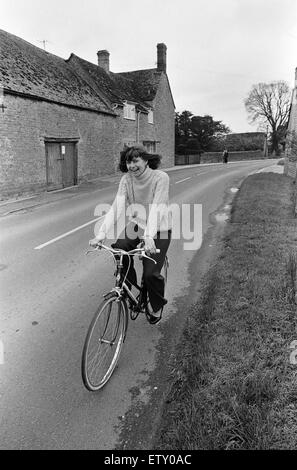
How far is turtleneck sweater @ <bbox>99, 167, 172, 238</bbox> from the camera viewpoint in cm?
379

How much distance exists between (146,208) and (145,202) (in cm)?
8

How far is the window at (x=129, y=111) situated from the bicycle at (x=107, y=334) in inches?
1114

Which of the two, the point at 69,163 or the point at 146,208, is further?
the point at 69,163

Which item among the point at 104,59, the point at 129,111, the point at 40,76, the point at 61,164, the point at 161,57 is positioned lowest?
the point at 61,164

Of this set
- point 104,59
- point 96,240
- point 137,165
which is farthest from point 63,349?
point 104,59

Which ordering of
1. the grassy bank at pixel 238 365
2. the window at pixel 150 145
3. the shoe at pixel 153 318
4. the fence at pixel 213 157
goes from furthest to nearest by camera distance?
the fence at pixel 213 157 < the window at pixel 150 145 < the shoe at pixel 153 318 < the grassy bank at pixel 238 365

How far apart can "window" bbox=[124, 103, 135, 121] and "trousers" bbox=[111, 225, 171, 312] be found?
27.8 metres

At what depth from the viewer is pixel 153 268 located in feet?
12.6

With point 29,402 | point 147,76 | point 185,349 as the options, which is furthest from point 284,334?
point 147,76

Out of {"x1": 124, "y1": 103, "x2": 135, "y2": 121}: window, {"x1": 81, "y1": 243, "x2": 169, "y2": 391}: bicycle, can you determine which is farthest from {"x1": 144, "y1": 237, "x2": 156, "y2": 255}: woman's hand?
{"x1": 124, "y1": 103, "x2": 135, "y2": 121}: window

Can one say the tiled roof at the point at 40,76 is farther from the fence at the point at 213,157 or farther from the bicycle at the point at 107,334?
the fence at the point at 213,157

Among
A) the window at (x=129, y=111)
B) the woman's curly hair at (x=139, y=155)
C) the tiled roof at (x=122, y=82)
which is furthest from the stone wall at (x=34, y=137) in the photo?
the woman's curly hair at (x=139, y=155)

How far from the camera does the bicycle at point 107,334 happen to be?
319 cm

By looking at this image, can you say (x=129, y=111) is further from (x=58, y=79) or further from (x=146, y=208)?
(x=146, y=208)
